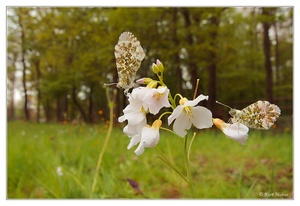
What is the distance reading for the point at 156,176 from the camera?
1.57 metres

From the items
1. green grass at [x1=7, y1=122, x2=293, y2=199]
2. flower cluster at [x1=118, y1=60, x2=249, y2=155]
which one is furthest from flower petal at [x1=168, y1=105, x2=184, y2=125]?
green grass at [x1=7, y1=122, x2=293, y2=199]

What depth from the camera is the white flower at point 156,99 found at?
1.28ft

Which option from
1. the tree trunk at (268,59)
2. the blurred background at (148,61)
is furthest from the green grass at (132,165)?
the tree trunk at (268,59)

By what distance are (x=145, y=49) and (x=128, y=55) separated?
1213mm

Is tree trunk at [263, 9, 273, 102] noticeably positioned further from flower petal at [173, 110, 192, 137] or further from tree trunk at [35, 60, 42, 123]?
flower petal at [173, 110, 192, 137]

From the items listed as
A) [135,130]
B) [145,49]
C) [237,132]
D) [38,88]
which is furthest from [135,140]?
[38,88]

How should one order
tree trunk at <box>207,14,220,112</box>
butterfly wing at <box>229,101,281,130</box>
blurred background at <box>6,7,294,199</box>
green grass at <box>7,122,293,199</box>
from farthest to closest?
tree trunk at <box>207,14,220,112</box>
blurred background at <box>6,7,294,199</box>
green grass at <box>7,122,293,199</box>
butterfly wing at <box>229,101,281,130</box>

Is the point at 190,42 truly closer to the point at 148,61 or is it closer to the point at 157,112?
the point at 148,61

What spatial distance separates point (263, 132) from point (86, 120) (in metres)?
1.01

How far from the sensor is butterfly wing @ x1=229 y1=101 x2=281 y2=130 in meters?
0.38

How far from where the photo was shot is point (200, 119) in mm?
411

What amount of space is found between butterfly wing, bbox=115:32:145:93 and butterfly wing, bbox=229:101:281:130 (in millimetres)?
137

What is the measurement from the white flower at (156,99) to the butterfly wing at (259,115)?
0.09 m
